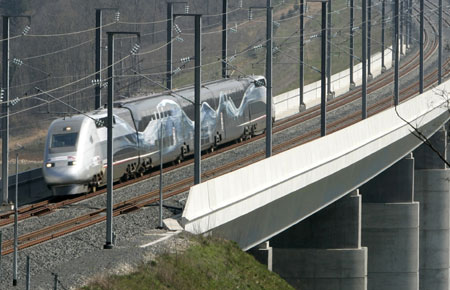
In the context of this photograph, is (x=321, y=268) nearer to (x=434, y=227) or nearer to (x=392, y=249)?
(x=392, y=249)

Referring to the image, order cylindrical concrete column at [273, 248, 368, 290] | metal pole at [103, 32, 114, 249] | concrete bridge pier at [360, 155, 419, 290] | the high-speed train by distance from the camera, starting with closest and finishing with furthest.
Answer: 1. metal pole at [103, 32, 114, 249]
2. the high-speed train
3. cylindrical concrete column at [273, 248, 368, 290]
4. concrete bridge pier at [360, 155, 419, 290]

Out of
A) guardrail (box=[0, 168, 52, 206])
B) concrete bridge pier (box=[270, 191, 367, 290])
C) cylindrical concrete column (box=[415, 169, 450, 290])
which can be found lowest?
cylindrical concrete column (box=[415, 169, 450, 290])

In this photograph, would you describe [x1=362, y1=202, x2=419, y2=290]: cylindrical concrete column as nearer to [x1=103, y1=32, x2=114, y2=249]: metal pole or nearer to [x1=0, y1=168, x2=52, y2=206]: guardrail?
[x1=0, y1=168, x2=52, y2=206]: guardrail

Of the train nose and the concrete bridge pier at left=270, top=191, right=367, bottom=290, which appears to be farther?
the concrete bridge pier at left=270, top=191, right=367, bottom=290

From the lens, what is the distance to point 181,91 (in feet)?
181

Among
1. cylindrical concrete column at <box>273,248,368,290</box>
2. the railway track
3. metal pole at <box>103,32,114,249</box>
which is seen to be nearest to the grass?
metal pole at <box>103,32,114,249</box>

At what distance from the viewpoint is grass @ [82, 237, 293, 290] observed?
27.9 meters

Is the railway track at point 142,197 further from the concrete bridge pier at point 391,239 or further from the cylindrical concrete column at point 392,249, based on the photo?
the cylindrical concrete column at point 392,249

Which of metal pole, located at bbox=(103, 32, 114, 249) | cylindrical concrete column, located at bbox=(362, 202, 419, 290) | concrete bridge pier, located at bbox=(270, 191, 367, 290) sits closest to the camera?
metal pole, located at bbox=(103, 32, 114, 249)

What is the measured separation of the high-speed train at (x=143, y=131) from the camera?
4356 centimetres

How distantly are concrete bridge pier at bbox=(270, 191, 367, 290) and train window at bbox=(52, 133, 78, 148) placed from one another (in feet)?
41.2

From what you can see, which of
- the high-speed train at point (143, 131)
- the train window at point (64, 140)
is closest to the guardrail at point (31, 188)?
the high-speed train at point (143, 131)

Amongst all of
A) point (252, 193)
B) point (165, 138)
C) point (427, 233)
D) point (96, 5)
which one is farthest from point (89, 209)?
point (96, 5)

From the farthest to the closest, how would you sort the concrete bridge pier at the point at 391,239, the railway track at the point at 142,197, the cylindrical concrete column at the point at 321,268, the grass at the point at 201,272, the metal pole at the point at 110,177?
the concrete bridge pier at the point at 391,239 → the cylindrical concrete column at the point at 321,268 → the railway track at the point at 142,197 → the metal pole at the point at 110,177 → the grass at the point at 201,272
